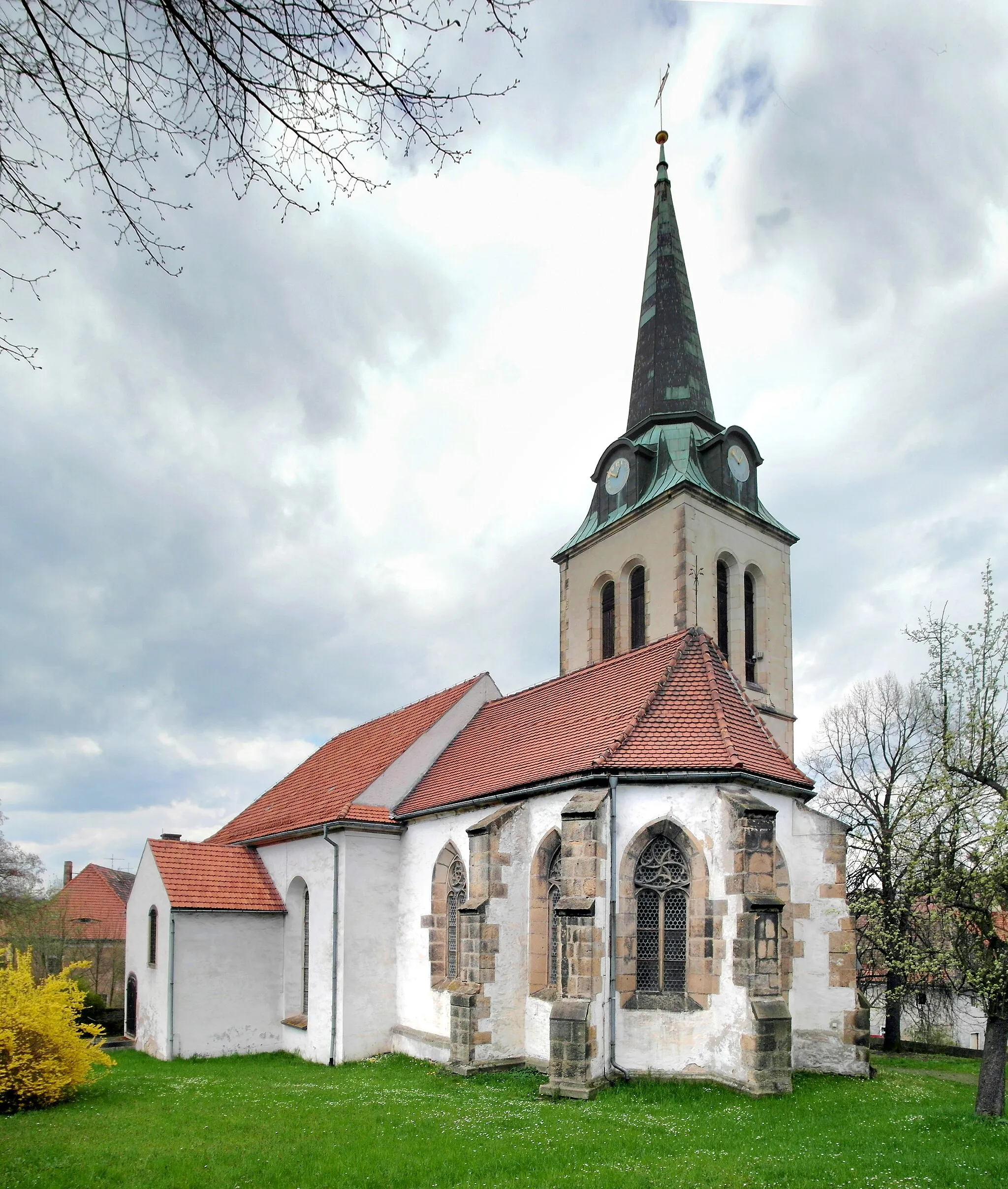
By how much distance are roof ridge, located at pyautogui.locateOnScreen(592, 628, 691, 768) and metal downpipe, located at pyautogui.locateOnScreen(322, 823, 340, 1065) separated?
284 inches

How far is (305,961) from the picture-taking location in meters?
20.7

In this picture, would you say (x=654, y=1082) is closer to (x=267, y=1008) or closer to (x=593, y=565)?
(x=267, y=1008)

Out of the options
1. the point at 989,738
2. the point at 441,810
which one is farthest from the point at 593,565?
the point at 989,738

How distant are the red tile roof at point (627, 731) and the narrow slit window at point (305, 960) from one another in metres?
3.47

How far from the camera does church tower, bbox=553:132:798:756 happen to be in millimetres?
24781

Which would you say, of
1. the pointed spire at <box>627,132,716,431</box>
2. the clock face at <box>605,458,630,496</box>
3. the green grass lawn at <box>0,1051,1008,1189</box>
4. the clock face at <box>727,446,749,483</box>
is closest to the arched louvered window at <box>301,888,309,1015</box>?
the green grass lawn at <box>0,1051,1008,1189</box>

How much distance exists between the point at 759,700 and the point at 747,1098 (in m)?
13.4

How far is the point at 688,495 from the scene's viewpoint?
81.5 ft

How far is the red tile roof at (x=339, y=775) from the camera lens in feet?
67.5

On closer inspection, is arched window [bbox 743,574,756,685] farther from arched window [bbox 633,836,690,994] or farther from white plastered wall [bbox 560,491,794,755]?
arched window [bbox 633,836,690,994]

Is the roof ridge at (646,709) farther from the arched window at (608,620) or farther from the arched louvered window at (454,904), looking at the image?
the arched window at (608,620)

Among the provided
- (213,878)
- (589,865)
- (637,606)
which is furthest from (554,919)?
(637,606)

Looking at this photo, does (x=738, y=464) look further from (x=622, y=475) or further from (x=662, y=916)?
(x=662, y=916)

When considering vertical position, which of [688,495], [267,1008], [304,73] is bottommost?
[267,1008]
